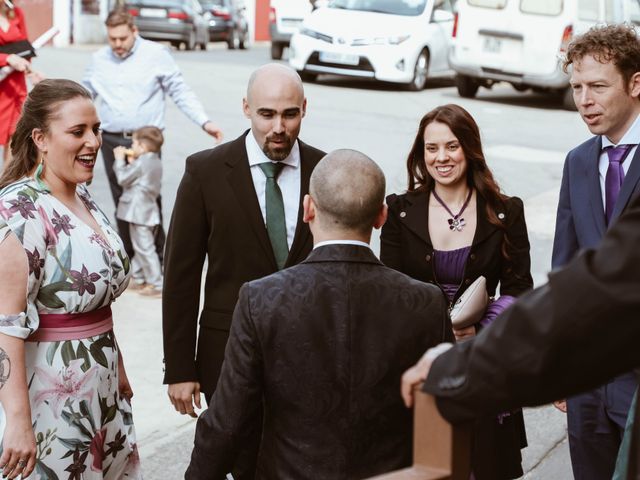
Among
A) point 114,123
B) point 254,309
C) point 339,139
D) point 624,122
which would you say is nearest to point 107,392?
point 254,309

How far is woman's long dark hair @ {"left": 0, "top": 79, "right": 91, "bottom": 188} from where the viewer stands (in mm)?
3852

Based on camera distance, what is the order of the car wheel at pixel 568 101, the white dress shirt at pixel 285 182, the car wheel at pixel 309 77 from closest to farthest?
1. the white dress shirt at pixel 285 182
2. the car wheel at pixel 568 101
3. the car wheel at pixel 309 77

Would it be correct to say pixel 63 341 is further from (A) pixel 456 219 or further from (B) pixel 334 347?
(A) pixel 456 219

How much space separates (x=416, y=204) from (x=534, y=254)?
205 inches

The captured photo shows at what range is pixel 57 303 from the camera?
3674 millimetres

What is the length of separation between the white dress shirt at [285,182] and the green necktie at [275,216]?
2cm

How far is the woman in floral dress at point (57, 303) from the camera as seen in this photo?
11.6ft

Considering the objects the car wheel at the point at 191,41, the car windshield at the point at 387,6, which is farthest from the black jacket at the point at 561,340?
the car wheel at the point at 191,41

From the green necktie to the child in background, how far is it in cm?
434

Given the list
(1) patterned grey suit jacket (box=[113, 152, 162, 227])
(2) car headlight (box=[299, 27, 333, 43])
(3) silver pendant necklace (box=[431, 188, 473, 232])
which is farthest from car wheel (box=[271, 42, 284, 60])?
(3) silver pendant necklace (box=[431, 188, 473, 232])

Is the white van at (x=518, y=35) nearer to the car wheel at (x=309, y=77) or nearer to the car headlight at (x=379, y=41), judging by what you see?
the car headlight at (x=379, y=41)

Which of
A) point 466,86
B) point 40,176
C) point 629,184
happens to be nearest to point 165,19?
point 466,86

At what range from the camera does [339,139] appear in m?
14.4

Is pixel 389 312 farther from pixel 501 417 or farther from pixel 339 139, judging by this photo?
pixel 339 139
